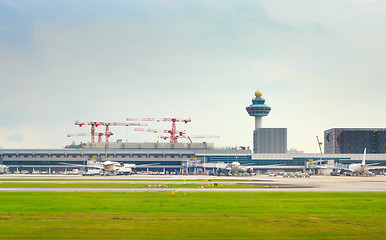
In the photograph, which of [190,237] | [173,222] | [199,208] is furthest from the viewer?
[199,208]

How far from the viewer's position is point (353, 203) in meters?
61.5

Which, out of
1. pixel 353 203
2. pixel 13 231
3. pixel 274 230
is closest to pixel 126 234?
pixel 13 231

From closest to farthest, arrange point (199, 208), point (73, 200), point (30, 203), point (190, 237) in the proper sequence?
point (190, 237) → point (199, 208) → point (30, 203) → point (73, 200)

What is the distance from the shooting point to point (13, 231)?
1467 inches

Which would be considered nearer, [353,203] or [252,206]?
[252,206]

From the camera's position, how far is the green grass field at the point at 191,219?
120 ft

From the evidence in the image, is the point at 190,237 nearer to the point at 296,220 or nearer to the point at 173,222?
the point at 173,222

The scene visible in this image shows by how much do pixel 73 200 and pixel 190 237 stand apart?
32.7 m

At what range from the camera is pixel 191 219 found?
44844 millimetres

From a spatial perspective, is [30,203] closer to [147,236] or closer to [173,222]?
[173,222]

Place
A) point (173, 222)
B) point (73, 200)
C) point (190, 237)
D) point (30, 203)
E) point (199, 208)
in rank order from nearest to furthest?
1. point (190, 237)
2. point (173, 222)
3. point (199, 208)
4. point (30, 203)
5. point (73, 200)

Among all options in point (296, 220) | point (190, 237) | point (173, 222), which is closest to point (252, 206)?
point (296, 220)

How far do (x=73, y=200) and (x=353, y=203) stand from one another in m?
36.6

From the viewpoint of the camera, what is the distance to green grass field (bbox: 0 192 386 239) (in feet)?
120
